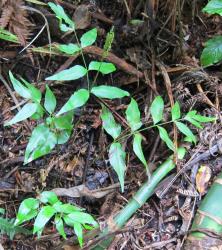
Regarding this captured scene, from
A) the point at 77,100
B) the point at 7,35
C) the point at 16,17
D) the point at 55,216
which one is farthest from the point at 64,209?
the point at 16,17

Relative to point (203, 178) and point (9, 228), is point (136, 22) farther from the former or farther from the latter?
point (9, 228)

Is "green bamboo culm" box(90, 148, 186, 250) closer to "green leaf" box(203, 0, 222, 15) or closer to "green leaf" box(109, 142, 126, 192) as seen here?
"green leaf" box(109, 142, 126, 192)

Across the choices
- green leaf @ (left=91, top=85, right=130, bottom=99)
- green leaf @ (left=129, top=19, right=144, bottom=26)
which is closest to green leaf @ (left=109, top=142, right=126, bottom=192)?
green leaf @ (left=91, top=85, right=130, bottom=99)

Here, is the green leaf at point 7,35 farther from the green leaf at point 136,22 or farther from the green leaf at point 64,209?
the green leaf at point 64,209

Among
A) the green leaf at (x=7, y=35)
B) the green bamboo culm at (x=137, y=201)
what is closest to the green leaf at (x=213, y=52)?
the green bamboo culm at (x=137, y=201)

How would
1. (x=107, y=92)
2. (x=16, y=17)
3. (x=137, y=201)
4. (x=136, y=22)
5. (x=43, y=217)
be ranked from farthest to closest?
(x=136, y=22), (x=16, y=17), (x=137, y=201), (x=107, y=92), (x=43, y=217)

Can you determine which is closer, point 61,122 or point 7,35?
point 61,122
